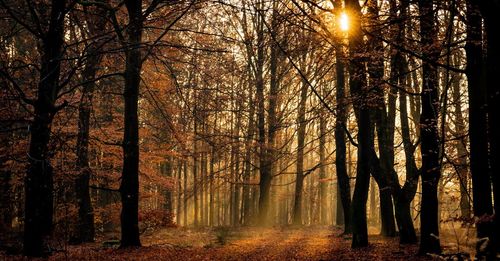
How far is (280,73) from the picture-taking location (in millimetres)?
26641

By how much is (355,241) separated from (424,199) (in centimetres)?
300

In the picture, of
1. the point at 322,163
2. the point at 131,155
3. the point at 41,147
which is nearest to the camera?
→ the point at 41,147

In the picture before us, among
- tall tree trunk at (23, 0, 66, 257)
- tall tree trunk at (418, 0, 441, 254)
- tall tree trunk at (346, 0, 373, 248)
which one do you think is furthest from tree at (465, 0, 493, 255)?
tall tree trunk at (23, 0, 66, 257)

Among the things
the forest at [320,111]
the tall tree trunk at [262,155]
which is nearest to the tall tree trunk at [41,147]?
the forest at [320,111]

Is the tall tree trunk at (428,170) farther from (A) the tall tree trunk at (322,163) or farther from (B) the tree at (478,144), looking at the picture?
(A) the tall tree trunk at (322,163)

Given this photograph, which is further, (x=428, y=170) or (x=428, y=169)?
(x=428, y=169)

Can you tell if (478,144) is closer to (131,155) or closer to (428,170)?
(428,170)

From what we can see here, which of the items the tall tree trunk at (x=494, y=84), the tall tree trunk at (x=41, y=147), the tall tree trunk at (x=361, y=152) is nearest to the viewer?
the tall tree trunk at (x=494, y=84)

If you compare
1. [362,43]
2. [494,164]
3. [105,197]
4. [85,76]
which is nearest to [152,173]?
[85,76]

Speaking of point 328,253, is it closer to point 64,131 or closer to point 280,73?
point 64,131

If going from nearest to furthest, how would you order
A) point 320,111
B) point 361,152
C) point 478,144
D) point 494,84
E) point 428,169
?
1. point 494,84
2. point 478,144
3. point 428,169
4. point 361,152
5. point 320,111

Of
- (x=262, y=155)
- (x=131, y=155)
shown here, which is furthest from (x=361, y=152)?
(x=262, y=155)

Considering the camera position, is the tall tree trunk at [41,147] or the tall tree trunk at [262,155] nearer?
the tall tree trunk at [41,147]

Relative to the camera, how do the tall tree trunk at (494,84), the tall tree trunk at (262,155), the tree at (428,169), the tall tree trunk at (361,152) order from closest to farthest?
the tall tree trunk at (494,84), the tree at (428,169), the tall tree trunk at (361,152), the tall tree trunk at (262,155)
